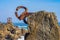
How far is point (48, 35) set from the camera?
28.9 ft

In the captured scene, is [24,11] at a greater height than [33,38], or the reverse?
[24,11]

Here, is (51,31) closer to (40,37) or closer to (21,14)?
(40,37)

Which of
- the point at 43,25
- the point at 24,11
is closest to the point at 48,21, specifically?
the point at 43,25

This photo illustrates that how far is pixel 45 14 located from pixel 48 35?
611 millimetres

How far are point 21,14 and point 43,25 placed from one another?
2.34ft

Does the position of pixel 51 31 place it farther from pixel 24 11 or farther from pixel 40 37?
pixel 24 11

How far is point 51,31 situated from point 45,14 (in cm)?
52

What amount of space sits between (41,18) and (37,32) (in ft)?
1.39

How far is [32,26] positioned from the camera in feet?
28.6

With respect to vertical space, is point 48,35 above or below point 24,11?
below

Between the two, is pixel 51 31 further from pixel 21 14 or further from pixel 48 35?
pixel 21 14

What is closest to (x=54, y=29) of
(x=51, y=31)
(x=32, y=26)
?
(x=51, y=31)

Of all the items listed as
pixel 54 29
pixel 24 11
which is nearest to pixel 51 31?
pixel 54 29

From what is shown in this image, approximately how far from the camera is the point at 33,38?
8898 mm
